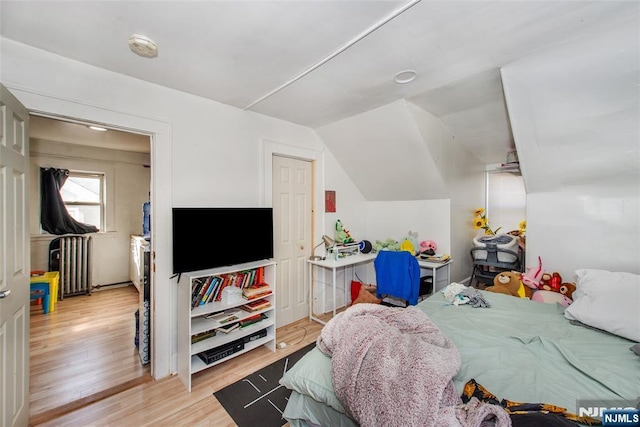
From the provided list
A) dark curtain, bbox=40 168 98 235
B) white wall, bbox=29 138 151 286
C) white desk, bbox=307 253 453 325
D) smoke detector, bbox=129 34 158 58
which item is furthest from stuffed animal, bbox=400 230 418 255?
dark curtain, bbox=40 168 98 235

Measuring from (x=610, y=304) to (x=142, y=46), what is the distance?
11.5 ft

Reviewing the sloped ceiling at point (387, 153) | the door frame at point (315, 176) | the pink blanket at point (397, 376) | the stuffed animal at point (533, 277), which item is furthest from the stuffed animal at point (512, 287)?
the door frame at point (315, 176)

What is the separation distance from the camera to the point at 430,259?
353 cm

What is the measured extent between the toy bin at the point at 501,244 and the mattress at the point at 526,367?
6.30 ft

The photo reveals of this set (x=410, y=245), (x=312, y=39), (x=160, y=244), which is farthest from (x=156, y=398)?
(x=410, y=245)

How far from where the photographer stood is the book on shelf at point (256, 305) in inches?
104

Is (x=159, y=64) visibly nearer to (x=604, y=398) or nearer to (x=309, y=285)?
(x=309, y=285)

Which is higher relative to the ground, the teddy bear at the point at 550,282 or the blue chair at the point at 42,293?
the teddy bear at the point at 550,282

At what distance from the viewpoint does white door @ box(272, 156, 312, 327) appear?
3229 mm

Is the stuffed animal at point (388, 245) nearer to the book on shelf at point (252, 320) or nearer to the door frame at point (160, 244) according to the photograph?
the book on shelf at point (252, 320)

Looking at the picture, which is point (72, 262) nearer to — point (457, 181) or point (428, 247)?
point (428, 247)

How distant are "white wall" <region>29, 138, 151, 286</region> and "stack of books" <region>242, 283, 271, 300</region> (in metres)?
3.67

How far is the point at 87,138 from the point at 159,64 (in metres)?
3.12

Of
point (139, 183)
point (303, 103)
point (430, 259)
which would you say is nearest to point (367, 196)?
Result: point (430, 259)
